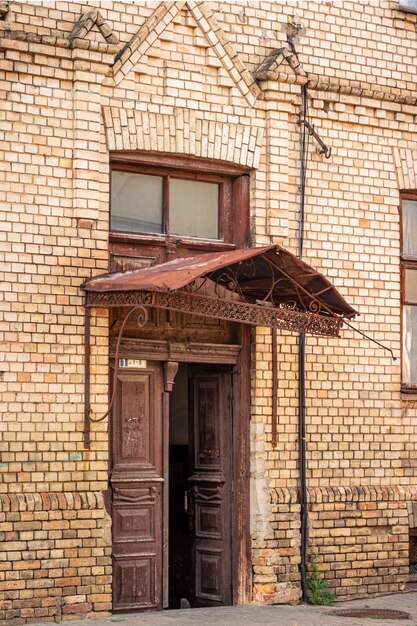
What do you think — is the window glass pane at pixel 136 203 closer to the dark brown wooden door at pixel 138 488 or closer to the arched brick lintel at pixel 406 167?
the dark brown wooden door at pixel 138 488

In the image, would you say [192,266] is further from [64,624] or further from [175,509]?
[175,509]

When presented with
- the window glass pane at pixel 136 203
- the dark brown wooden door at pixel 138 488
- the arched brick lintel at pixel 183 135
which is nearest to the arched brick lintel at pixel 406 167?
the arched brick lintel at pixel 183 135

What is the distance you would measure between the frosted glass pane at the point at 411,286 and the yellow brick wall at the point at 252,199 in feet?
1.00

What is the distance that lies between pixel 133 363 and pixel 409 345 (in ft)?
10.6

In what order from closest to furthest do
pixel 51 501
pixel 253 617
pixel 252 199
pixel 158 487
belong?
pixel 51 501 → pixel 253 617 → pixel 158 487 → pixel 252 199

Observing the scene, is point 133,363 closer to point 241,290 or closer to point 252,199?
point 241,290

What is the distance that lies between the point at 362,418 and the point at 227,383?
148cm

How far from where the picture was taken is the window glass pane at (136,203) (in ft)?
34.4

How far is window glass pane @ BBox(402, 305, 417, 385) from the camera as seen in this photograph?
12125 millimetres

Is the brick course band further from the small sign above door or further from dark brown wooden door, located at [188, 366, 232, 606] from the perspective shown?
the small sign above door

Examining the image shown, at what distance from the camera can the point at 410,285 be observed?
12.3 metres

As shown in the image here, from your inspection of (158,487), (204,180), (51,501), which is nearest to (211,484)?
(158,487)

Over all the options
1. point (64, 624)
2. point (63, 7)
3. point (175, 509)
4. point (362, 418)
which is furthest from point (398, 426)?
point (63, 7)

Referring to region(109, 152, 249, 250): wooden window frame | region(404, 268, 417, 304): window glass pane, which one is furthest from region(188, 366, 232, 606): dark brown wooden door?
region(404, 268, 417, 304): window glass pane
